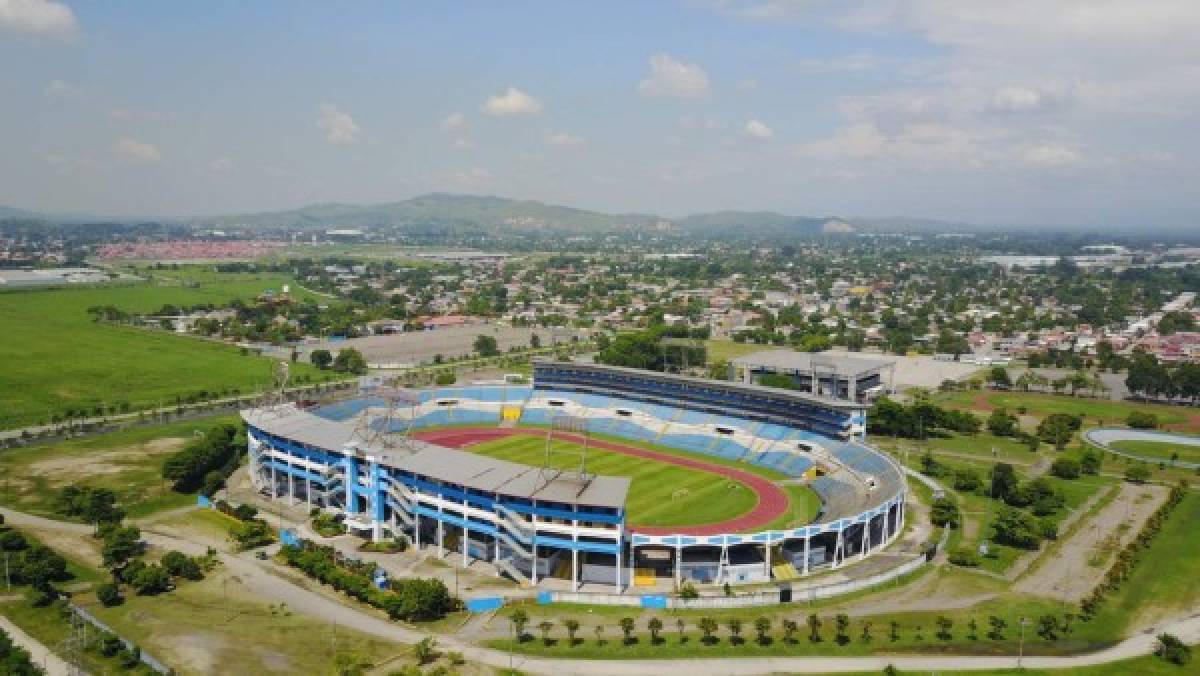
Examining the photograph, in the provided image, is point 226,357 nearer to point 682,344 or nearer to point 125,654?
point 682,344

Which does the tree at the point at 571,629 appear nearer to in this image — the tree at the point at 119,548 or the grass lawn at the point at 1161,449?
the tree at the point at 119,548

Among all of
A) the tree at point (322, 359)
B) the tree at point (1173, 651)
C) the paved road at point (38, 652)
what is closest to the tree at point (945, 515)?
the tree at point (1173, 651)

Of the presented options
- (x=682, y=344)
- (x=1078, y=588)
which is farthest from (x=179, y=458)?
(x=682, y=344)

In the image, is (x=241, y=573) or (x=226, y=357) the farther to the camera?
(x=226, y=357)

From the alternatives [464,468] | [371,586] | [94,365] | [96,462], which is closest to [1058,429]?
[464,468]

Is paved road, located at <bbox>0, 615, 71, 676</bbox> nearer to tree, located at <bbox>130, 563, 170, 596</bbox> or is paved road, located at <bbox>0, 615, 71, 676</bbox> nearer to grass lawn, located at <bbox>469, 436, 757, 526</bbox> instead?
tree, located at <bbox>130, 563, 170, 596</bbox>
